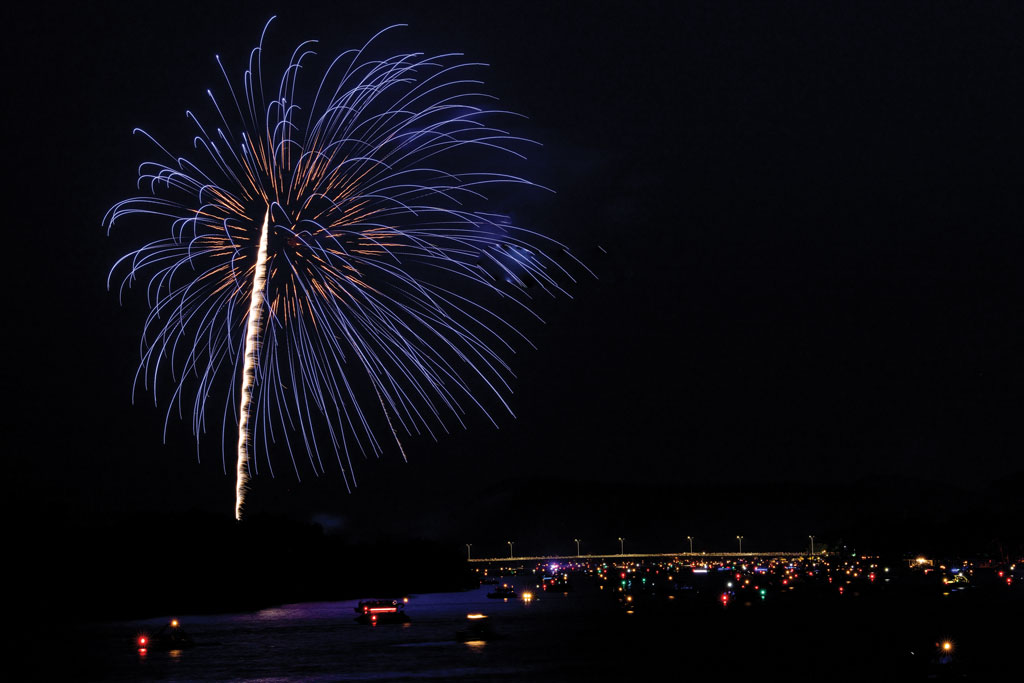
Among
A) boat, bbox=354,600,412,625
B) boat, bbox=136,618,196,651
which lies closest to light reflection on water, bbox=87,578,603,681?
boat, bbox=136,618,196,651

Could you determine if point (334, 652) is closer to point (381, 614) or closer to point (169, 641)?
point (169, 641)

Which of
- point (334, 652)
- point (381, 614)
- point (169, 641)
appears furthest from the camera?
point (381, 614)

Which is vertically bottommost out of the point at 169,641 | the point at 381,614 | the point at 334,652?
the point at 334,652

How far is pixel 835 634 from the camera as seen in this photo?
92125 mm

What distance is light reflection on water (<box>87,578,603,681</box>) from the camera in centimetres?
7188

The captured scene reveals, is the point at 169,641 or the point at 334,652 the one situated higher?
the point at 169,641

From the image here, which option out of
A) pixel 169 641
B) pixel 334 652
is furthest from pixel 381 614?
pixel 334 652

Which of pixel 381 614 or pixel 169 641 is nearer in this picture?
pixel 169 641

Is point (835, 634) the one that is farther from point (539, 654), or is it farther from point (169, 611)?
point (169, 611)

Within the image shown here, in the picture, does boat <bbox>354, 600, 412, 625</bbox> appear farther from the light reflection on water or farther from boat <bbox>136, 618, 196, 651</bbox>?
boat <bbox>136, 618, 196, 651</bbox>

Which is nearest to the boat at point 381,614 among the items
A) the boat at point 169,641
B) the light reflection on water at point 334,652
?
the light reflection on water at point 334,652

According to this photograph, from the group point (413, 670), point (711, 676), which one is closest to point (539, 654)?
point (413, 670)

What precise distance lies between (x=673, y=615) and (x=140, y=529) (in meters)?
82.2

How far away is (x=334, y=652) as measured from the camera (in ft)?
286
